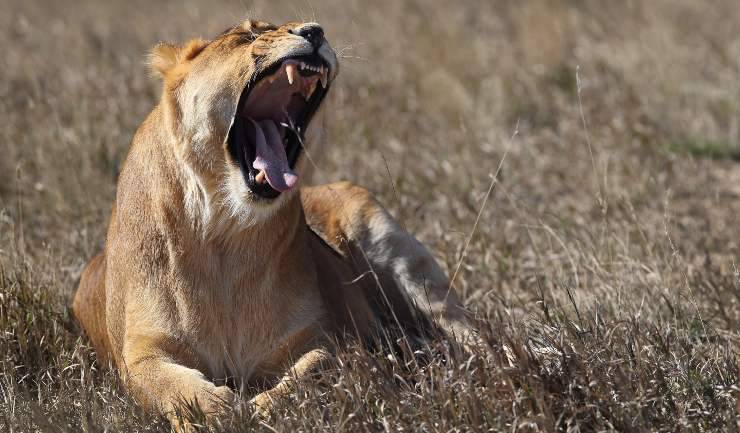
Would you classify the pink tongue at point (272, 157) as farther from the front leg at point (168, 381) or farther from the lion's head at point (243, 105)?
the front leg at point (168, 381)

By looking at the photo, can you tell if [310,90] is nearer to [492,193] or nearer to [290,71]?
[290,71]

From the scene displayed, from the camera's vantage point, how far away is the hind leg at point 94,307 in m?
4.68

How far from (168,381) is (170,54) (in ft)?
4.11

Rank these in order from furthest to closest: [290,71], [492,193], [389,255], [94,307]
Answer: [492,193]
[389,255]
[94,307]
[290,71]

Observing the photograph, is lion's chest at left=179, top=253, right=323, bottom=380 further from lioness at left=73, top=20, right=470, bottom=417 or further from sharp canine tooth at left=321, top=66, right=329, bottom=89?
sharp canine tooth at left=321, top=66, right=329, bottom=89

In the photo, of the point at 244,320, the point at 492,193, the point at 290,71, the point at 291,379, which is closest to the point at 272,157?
the point at 290,71

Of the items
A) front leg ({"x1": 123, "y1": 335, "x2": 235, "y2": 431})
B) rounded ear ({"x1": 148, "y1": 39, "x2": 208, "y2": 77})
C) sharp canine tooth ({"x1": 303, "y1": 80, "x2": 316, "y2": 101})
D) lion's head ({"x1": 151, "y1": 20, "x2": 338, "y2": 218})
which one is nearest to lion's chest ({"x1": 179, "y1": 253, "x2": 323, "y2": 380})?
front leg ({"x1": 123, "y1": 335, "x2": 235, "y2": 431})

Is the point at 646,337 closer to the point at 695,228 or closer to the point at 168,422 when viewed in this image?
the point at 168,422

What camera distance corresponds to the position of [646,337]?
13.2 ft

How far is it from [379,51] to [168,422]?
21.3 feet

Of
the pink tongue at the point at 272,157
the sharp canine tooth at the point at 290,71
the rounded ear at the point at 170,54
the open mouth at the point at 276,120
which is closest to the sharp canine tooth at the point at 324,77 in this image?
the open mouth at the point at 276,120

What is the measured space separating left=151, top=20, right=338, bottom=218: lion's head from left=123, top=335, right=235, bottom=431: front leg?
592 millimetres

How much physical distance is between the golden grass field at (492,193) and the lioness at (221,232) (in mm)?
223

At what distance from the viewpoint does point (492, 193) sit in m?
6.96
